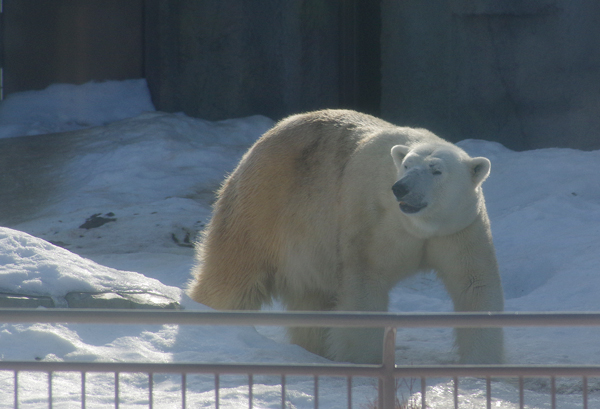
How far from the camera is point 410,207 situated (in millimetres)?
3229

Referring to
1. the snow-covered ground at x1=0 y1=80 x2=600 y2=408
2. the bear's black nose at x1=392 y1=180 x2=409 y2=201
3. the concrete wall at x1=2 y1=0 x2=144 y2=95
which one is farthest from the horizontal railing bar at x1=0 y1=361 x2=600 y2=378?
the concrete wall at x1=2 y1=0 x2=144 y2=95

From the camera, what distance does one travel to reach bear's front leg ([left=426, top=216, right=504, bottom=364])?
11.6 feet

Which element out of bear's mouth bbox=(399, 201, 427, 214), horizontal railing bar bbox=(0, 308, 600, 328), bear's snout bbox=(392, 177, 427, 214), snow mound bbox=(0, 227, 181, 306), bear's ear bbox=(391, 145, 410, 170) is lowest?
snow mound bbox=(0, 227, 181, 306)

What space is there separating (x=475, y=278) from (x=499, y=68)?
679 centimetres

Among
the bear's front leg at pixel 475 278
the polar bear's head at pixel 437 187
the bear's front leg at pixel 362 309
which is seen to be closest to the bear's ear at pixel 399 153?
the polar bear's head at pixel 437 187

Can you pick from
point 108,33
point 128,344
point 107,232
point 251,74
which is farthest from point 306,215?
point 108,33

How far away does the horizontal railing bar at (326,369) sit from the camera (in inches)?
74.2

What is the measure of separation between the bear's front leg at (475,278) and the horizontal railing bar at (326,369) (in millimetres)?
1643

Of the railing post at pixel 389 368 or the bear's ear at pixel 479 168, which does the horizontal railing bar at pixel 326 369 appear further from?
the bear's ear at pixel 479 168

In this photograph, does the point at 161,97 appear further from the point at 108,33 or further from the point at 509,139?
the point at 509,139

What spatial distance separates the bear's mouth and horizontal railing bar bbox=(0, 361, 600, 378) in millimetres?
1382

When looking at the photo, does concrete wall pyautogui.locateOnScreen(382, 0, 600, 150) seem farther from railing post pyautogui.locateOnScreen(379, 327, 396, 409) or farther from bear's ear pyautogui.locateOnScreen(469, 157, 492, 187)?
railing post pyautogui.locateOnScreen(379, 327, 396, 409)

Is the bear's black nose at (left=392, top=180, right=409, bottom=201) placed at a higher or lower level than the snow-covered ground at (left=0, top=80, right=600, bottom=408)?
higher

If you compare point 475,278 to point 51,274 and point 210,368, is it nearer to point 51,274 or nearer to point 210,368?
point 210,368
